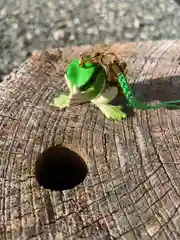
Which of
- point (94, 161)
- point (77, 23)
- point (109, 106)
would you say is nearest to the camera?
point (94, 161)

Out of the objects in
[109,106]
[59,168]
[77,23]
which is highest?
[109,106]

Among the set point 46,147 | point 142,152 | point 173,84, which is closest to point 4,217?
point 46,147

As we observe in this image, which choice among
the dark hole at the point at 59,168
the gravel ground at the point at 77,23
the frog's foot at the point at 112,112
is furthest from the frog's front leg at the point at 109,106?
the gravel ground at the point at 77,23

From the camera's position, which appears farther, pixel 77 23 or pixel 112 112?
pixel 77 23

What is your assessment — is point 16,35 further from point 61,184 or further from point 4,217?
point 4,217

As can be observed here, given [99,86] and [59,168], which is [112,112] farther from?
[59,168]

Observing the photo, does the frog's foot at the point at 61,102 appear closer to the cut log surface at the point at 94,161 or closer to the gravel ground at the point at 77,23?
the cut log surface at the point at 94,161

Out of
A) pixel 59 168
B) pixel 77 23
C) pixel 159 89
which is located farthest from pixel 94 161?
pixel 77 23

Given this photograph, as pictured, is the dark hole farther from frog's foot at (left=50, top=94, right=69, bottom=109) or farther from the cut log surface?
frog's foot at (left=50, top=94, right=69, bottom=109)
